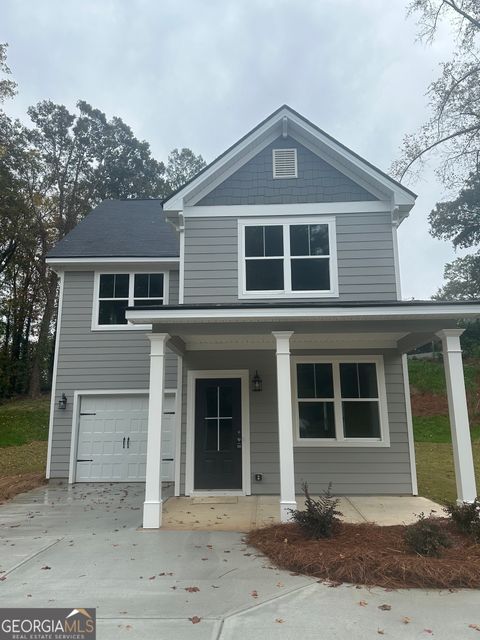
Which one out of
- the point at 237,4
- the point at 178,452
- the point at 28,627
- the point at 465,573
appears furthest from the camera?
the point at 237,4

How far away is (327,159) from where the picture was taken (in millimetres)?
8586

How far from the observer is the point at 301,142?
8.68 meters

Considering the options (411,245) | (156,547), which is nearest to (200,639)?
(156,547)

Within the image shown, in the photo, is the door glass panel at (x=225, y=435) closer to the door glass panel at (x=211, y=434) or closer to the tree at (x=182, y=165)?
the door glass panel at (x=211, y=434)

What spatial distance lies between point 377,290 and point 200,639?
644 centimetres

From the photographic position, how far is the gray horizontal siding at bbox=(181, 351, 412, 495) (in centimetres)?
776

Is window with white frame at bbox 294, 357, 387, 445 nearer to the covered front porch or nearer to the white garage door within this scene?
the covered front porch

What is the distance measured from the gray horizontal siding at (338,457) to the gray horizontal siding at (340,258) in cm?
122

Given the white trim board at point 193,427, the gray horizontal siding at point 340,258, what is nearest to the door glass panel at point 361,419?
the white trim board at point 193,427

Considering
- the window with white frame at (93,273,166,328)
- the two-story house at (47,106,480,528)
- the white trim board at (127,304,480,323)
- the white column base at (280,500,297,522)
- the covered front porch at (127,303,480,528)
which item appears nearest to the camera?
the white column base at (280,500,297,522)

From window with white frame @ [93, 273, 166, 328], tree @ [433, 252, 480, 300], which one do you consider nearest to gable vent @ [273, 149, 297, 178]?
window with white frame @ [93, 273, 166, 328]

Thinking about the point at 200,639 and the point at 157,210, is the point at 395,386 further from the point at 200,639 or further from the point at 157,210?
the point at 157,210

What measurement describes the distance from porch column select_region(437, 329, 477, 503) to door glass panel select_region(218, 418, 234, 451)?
374cm

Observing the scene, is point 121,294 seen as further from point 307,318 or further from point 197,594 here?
point 197,594
